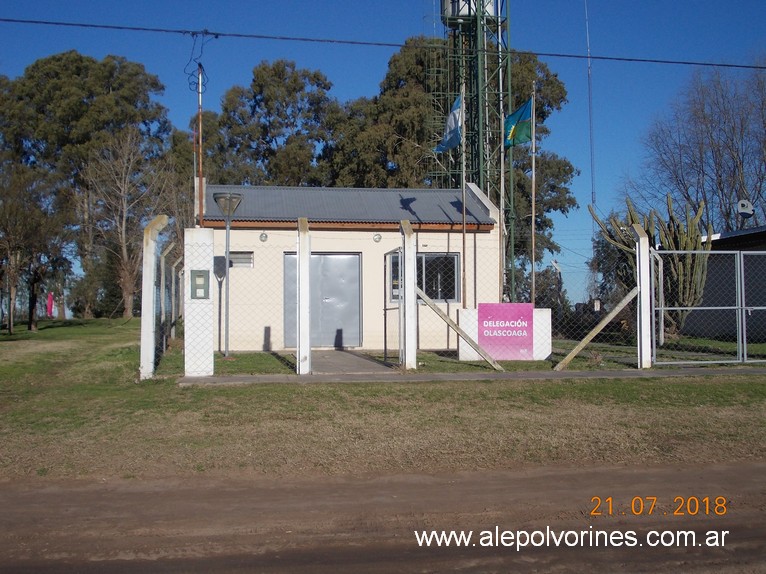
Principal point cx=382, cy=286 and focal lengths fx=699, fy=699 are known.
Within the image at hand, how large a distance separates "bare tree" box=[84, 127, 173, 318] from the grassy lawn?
27621 millimetres

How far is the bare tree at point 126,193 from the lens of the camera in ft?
121

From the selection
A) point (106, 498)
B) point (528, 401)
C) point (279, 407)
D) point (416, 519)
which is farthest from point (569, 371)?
point (106, 498)

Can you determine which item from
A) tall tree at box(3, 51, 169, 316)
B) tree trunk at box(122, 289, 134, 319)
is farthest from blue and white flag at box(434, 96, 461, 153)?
tall tree at box(3, 51, 169, 316)

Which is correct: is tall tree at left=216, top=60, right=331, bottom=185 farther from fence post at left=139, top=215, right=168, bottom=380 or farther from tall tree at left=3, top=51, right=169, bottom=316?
fence post at left=139, top=215, right=168, bottom=380

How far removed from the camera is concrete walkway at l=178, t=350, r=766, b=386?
1009cm

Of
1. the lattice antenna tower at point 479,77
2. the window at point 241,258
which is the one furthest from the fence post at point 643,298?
the lattice antenna tower at point 479,77

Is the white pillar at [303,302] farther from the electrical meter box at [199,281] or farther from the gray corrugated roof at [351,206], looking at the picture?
the gray corrugated roof at [351,206]

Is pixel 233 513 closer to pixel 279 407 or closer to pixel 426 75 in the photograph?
pixel 279 407

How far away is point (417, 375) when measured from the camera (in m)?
10.8

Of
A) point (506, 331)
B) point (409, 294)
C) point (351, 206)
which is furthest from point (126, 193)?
point (409, 294)

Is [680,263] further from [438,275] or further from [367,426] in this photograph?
[367,426]

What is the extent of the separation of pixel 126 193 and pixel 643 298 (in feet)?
103

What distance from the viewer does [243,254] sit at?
15.8 metres

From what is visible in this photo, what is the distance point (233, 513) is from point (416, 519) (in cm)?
139
